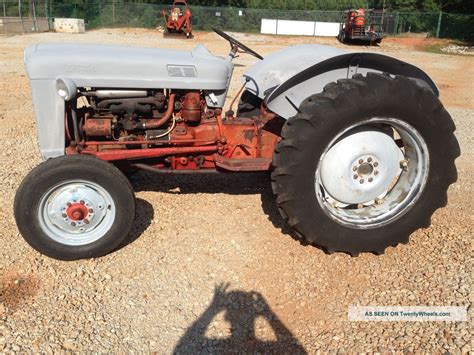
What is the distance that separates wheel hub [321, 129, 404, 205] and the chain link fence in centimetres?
3000

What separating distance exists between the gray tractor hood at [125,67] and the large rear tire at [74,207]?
71 centimetres

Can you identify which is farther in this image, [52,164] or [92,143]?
[92,143]

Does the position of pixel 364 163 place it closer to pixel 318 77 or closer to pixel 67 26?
pixel 318 77

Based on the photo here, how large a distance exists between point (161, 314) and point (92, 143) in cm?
154

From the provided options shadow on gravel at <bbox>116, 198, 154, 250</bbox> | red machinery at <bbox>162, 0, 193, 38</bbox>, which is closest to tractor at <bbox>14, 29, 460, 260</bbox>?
shadow on gravel at <bbox>116, 198, 154, 250</bbox>

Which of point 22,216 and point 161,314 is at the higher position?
point 22,216

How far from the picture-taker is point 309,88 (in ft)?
12.5

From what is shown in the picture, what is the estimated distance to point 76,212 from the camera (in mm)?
3391

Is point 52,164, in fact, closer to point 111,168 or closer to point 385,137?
point 111,168

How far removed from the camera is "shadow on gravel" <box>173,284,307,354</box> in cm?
281

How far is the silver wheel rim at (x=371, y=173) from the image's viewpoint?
12.0ft

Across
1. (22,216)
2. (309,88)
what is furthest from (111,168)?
(309,88)

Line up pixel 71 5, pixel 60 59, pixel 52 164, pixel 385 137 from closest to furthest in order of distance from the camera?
1. pixel 52 164
2. pixel 60 59
3. pixel 385 137
4. pixel 71 5

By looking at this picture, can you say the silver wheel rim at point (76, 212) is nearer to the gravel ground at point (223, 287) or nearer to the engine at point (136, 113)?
the gravel ground at point (223, 287)
